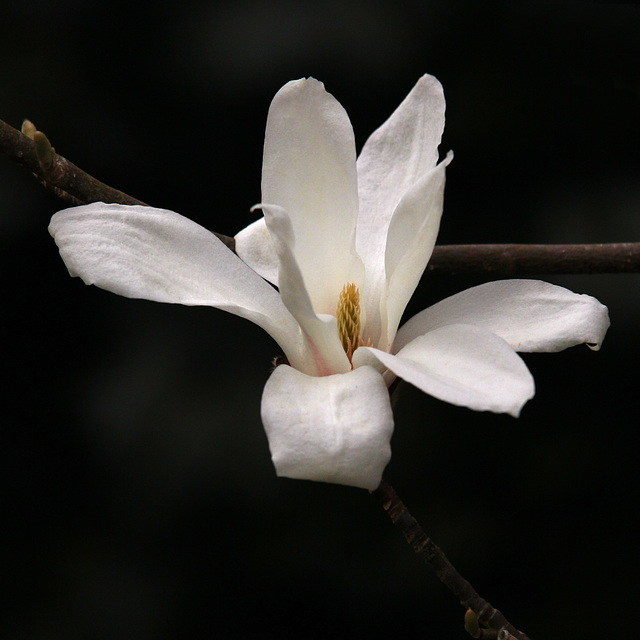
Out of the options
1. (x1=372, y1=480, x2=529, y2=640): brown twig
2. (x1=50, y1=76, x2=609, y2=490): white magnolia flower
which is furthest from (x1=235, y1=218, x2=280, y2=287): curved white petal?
(x1=372, y1=480, x2=529, y2=640): brown twig

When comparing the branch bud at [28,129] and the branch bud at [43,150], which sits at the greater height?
the branch bud at [28,129]

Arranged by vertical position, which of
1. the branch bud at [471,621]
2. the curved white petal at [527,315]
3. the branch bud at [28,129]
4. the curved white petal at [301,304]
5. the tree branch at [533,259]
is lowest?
the branch bud at [471,621]

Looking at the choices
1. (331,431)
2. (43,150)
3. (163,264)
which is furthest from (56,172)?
(331,431)

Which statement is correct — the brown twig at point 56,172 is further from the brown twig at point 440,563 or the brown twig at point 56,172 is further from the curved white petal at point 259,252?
the brown twig at point 440,563

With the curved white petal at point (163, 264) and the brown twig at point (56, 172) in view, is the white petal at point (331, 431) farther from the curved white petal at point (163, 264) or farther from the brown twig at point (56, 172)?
the brown twig at point (56, 172)

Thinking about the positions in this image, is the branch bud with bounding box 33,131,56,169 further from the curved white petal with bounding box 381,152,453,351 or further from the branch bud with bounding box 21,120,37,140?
the curved white petal with bounding box 381,152,453,351

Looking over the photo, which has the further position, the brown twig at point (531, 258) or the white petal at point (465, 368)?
the brown twig at point (531, 258)

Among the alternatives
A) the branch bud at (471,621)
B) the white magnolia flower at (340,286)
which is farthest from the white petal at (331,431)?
the branch bud at (471,621)
